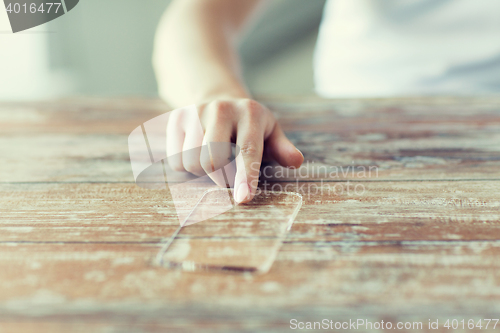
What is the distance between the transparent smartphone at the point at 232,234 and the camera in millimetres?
302

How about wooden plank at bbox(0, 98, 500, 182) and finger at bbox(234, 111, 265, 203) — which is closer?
finger at bbox(234, 111, 265, 203)

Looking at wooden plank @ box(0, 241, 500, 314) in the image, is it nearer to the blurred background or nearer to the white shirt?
the white shirt

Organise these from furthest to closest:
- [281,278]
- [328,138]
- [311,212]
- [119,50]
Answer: [119,50]
[328,138]
[311,212]
[281,278]

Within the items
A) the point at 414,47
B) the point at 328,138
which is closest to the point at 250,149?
the point at 328,138

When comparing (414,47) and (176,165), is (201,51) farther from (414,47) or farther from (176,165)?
(414,47)

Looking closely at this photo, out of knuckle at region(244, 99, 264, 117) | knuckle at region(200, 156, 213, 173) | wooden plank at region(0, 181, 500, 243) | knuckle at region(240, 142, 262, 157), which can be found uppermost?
knuckle at region(244, 99, 264, 117)

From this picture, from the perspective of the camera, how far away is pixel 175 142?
0.53 metres

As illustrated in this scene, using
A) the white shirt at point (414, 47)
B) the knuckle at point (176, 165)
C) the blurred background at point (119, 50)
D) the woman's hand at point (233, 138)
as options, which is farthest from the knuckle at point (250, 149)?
the blurred background at point (119, 50)

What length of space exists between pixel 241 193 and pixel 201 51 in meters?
0.49

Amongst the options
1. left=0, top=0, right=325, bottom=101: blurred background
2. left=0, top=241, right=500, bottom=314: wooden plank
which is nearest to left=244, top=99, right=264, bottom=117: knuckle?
left=0, top=241, right=500, bottom=314: wooden plank

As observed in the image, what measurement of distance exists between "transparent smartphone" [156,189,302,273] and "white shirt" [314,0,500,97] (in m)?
0.77

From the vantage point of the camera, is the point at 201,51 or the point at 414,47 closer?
the point at 201,51

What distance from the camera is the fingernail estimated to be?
415mm

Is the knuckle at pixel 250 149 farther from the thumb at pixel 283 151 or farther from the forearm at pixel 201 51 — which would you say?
the forearm at pixel 201 51
